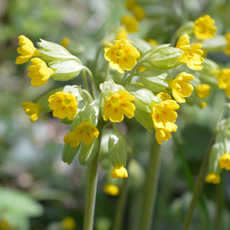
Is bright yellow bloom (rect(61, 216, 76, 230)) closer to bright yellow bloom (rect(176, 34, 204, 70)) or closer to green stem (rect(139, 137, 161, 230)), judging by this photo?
green stem (rect(139, 137, 161, 230))

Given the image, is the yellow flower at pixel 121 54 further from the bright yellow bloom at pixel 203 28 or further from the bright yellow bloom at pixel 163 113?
the bright yellow bloom at pixel 203 28

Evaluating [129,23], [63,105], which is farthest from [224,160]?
[129,23]

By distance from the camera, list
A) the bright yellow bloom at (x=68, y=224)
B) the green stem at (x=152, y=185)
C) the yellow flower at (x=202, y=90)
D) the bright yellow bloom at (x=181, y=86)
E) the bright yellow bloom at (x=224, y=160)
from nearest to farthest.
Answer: the bright yellow bloom at (x=181, y=86) < the bright yellow bloom at (x=224, y=160) < the yellow flower at (x=202, y=90) < the green stem at (x=152, y=185) < the bright yellow bloom at (x=68, y=224)

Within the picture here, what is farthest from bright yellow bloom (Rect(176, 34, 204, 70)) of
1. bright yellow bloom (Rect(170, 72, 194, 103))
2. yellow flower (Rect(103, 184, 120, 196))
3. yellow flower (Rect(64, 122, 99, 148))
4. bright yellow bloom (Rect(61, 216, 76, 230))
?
bright yellow bloom (Rect(61, 216, 76, 230))

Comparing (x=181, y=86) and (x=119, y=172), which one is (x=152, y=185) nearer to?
(x=119, y=172)

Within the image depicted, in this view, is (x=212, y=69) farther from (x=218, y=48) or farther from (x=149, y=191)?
(x=149, y=191)

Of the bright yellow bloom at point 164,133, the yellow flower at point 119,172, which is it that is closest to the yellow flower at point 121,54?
the bright yellow bloom at point 164,133
